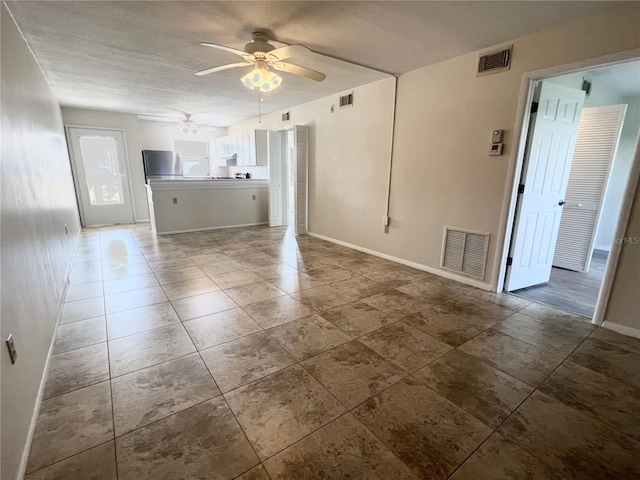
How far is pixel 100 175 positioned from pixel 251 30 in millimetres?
5856

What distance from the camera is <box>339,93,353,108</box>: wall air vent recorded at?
4.63m

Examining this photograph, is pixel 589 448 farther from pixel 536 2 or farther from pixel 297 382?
pixel 536 2

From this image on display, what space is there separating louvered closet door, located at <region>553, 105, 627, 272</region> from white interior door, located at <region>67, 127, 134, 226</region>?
8518 millimetres

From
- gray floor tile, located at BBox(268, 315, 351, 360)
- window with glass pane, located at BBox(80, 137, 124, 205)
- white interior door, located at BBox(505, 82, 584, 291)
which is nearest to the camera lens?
gray floor tile, located at BBox(268, 315, 351, 360)

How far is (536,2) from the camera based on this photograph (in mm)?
2150

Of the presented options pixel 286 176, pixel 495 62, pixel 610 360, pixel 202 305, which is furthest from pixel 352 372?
pixel 286 176

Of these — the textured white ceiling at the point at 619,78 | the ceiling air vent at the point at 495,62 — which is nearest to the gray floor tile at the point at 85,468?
the ceiling air vent at the point at 495,62

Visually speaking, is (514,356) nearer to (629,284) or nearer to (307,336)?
(629,284)

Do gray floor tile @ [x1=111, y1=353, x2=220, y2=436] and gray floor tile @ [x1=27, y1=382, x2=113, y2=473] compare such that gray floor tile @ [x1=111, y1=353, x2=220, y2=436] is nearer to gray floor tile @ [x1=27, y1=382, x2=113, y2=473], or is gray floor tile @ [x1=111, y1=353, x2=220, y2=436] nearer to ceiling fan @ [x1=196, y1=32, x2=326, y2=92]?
gray floor tile @ [x1=27, y1=382, x2=113, y2=473]

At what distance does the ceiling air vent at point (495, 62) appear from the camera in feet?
9.28

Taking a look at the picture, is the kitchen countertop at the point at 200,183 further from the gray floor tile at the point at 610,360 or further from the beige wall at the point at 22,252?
the gray floor tile at the point at 610,360

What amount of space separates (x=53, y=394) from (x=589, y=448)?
2.92m

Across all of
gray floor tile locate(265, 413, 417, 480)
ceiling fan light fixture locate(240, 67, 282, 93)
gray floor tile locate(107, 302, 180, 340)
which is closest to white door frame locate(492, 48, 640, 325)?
ceiling fan light fixture locate(240, 67, 282, 93)

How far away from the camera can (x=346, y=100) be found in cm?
470
